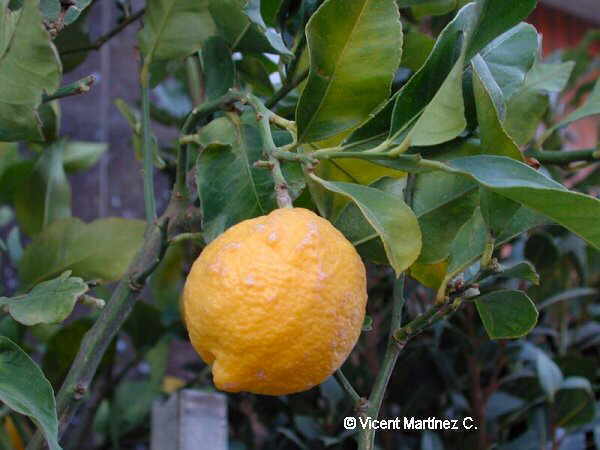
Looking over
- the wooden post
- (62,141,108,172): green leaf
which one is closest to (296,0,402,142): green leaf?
the wooden post

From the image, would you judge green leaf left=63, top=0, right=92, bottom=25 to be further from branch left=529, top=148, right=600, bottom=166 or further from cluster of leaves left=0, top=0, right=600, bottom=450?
branch left=529, top=148, right=600, bottom=166

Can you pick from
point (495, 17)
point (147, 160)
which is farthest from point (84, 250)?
point (495, 17)

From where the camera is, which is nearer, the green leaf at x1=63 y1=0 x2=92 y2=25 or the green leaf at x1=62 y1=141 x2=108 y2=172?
the green leaf at x1=63 y1=0 x2=92 y2=25

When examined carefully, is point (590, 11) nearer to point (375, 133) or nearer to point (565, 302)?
point (565, 302)

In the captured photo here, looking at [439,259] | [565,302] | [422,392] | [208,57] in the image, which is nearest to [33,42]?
[208,57]

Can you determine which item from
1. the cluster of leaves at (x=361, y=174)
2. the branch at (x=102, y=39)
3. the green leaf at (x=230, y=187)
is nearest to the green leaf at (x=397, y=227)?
the cluster of leaves at (x=361, y=174)

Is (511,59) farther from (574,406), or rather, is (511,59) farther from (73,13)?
(574,406)
